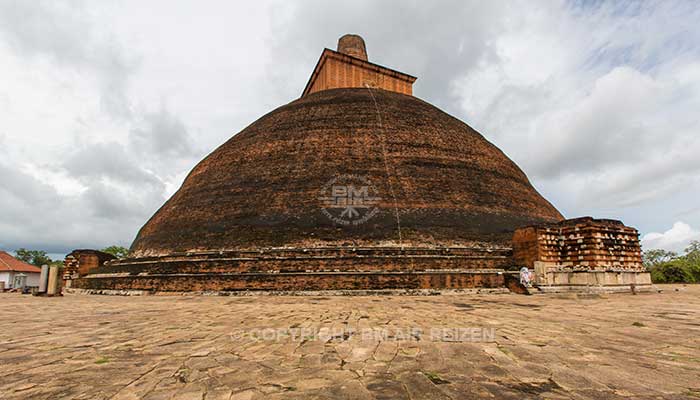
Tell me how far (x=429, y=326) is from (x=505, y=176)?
11295mm

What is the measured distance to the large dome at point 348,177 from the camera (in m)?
11.0

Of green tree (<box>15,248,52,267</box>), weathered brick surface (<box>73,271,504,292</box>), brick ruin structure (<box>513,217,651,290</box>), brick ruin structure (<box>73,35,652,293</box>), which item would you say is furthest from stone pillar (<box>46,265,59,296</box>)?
green tree (<box>15,248,52,267</box>)

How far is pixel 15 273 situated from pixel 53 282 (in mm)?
25205

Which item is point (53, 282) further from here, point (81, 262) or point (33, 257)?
point (33, 257)

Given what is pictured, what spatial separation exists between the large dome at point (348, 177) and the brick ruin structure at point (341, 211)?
0.04m

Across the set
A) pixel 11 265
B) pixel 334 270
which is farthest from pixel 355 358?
pixel 11 265

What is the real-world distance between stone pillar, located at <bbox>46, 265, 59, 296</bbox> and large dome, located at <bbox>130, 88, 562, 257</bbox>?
235cm

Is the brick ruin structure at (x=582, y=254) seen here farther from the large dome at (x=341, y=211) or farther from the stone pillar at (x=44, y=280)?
the stone pillar at (x=44, y=280)

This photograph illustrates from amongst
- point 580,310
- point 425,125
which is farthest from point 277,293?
point 425,125

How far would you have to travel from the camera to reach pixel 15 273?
29406mm

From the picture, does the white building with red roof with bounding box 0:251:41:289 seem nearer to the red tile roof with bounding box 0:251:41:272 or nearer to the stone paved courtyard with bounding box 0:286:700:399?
the red tile roof with bounding box 0:251:41:272

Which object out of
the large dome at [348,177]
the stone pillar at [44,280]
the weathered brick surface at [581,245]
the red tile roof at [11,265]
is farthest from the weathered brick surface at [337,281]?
the red tile roof at [11,265]

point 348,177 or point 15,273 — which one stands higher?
point 348,177

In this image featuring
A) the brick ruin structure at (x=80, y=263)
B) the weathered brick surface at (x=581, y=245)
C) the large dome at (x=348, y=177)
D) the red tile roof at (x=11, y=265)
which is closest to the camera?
the weathered brick surface at (x=581, y=245)
